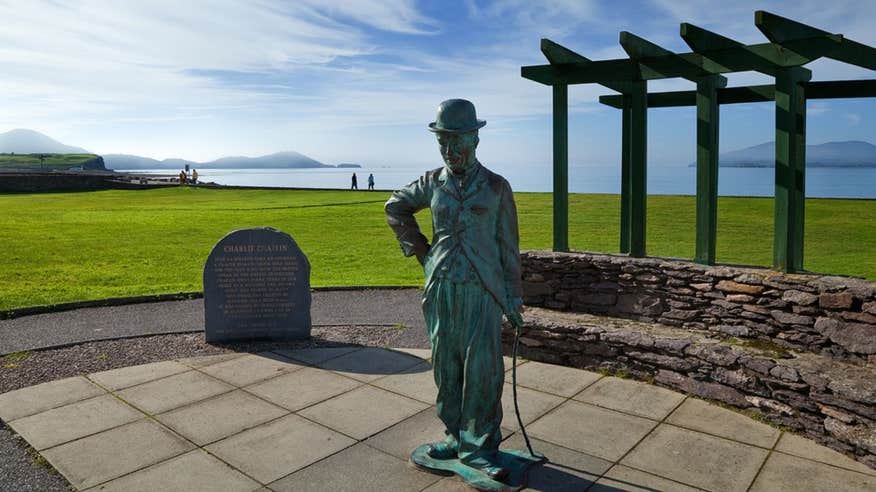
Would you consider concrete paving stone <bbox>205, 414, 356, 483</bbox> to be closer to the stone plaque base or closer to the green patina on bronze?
the stone plaque base

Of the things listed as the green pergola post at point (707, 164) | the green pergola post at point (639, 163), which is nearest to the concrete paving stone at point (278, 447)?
the green pergola post at point (639, 163)

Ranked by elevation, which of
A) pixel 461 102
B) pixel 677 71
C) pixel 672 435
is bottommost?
pixel 672 435

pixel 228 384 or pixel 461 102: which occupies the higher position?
pixel 461 102

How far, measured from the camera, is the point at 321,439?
5.34m

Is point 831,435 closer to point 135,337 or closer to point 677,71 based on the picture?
point 677,71

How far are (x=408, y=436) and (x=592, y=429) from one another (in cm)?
165

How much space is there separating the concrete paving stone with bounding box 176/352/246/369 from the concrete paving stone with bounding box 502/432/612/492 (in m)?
4.06

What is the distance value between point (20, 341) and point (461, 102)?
318 inches

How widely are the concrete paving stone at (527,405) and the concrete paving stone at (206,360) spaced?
3554 millimetres

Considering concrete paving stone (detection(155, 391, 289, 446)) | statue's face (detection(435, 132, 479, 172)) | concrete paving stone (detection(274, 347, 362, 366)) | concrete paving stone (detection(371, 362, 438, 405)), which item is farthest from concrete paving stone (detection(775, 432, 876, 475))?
concrete paving stone (detection(274, 347, 362, 366))

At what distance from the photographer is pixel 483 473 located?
435 cm

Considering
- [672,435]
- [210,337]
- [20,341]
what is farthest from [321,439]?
[20,341]

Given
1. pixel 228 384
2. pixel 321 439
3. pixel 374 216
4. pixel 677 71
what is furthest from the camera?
pixel 374 216

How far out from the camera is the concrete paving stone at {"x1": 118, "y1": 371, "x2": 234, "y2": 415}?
6211 mm
